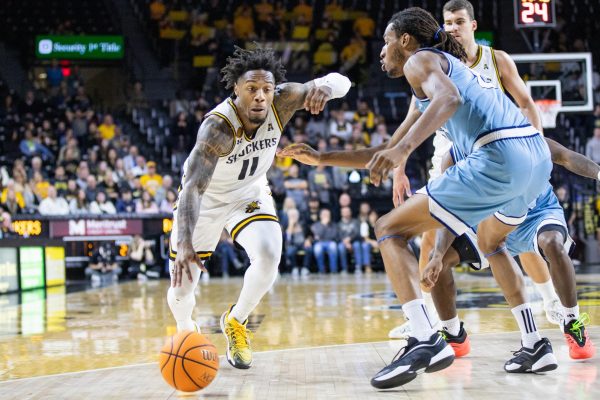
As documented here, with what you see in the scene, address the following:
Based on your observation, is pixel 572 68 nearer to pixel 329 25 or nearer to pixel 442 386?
pixel 329 25

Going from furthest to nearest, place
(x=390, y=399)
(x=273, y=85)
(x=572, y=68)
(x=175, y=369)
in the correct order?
1. (x=572, y=68)
2. (x=273, y=85)
3. (x=175, y=369)
4. (x=390, y=399)

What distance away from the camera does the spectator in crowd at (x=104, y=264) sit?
14.0 metres

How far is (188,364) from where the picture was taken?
399cm

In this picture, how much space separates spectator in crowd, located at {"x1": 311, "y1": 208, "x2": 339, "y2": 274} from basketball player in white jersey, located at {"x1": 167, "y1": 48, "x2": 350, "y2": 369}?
9.28 m

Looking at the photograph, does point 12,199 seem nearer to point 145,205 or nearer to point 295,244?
point 145,205

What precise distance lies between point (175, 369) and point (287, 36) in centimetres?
1738

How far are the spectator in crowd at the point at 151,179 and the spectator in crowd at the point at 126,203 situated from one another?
0.54 metres

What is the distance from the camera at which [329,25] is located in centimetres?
2048

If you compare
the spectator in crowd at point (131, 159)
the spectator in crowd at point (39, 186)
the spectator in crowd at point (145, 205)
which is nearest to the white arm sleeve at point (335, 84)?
the spectator in crowd at point (145, 205)

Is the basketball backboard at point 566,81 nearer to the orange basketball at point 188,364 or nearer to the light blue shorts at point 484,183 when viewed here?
the light blue shorts at point 484,183

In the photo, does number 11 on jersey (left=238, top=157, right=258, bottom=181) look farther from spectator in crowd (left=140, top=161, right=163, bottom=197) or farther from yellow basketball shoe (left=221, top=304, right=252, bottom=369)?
spectator in crowd (left=140, top=161, right=163, bottom=197)

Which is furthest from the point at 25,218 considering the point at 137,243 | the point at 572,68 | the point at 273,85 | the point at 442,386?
the point at 442,386

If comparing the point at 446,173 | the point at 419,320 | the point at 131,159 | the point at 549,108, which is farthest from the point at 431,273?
the point at 131,159

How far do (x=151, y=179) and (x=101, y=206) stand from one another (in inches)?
52.3
